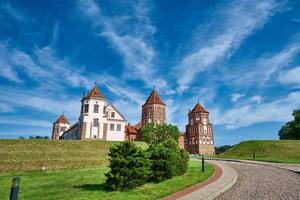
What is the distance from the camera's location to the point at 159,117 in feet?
277

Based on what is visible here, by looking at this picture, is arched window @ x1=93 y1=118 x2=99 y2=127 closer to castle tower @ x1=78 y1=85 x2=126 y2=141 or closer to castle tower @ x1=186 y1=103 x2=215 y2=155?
castle tower @ x1=78 y1=85 x2=126 y2=141

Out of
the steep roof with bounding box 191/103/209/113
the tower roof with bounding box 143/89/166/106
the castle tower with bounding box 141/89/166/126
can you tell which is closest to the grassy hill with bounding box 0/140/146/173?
the castle tower with bounding box 141/89/166/126

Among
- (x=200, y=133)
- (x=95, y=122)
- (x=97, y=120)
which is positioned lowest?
(x=95, y=122)

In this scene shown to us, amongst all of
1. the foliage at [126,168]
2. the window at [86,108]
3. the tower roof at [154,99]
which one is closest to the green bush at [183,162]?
Answer: the foliage at [126,168]

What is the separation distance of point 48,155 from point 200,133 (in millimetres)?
70630

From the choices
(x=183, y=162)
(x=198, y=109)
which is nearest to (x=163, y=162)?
(x=183, y=162)

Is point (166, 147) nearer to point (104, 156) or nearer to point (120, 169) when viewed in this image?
point (120, 169)

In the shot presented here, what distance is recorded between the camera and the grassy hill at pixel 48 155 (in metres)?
24.1

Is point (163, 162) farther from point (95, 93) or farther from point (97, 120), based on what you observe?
Result: point (95, 93)

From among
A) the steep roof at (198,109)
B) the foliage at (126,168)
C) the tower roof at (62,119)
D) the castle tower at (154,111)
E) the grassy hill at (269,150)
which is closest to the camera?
the foliage at (126,168)

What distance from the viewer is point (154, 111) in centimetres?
8350

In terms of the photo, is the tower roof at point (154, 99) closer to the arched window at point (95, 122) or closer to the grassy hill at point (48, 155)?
the arched window at point (95, 122)

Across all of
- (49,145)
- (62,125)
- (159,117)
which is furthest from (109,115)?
(62,125)

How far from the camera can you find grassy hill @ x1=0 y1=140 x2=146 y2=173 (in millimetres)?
24078
